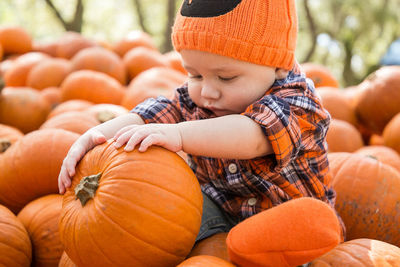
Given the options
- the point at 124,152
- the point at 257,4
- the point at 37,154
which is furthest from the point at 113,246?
the point at 257,4

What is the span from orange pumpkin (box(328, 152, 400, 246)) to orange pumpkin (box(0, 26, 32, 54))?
467cm

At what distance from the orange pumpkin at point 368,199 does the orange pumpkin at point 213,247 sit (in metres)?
0.74

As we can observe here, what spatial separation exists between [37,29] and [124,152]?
16077 millimetres

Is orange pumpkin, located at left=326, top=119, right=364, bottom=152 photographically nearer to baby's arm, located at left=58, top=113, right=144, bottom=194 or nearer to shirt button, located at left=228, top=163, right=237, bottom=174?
shirt button, located at left=228, top=163, right=237, bottom=174

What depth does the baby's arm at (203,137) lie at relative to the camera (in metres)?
1.29

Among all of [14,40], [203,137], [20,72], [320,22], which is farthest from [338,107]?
[320,22]

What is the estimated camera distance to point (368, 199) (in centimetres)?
192

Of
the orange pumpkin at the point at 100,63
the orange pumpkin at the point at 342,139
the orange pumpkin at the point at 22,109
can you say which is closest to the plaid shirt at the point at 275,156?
the orange pumpkin at the point at 342,139

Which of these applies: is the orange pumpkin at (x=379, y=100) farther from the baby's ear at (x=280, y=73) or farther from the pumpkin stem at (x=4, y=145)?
the pumpkin stem at (x=4, y=145)

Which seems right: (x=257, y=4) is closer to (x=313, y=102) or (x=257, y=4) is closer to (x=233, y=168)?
(x=313, y=102)

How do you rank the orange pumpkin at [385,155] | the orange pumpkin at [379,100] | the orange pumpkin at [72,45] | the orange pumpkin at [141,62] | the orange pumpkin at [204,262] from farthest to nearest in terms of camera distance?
the orange pumpkin at [72,45] < the orange pumpkin at [141,62] < the orange pumpkin at [379,100] < the orange pumpkin at [385,155] < the orange pumpkin at [204,262]

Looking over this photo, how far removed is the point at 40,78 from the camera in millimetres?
4090

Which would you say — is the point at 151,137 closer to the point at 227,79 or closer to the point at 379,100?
the point at 227,79

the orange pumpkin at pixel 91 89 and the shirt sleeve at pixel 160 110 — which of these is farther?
the orange pumpkin at pixel 91 89
